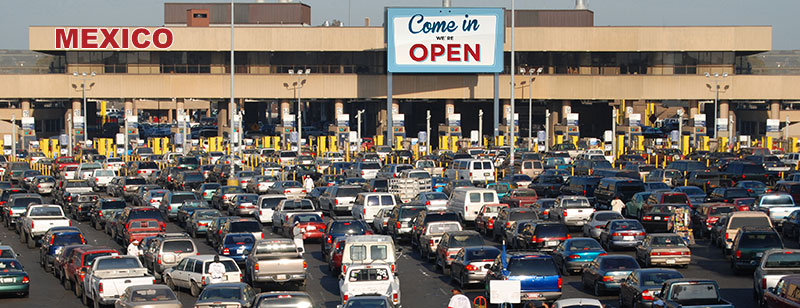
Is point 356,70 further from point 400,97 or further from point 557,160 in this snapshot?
point 557,160

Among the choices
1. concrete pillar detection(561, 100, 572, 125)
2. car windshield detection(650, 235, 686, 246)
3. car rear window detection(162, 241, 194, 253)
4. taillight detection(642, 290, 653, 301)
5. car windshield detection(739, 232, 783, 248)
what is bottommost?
taillight detection(642, 290, 653, 301)

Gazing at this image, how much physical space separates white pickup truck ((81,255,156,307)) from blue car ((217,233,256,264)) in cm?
507

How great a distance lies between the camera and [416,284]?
31.3 meters

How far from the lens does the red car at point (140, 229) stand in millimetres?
38250

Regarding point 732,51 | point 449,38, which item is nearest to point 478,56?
point 449,38

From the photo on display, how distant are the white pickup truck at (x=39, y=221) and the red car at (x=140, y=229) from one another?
364 cm

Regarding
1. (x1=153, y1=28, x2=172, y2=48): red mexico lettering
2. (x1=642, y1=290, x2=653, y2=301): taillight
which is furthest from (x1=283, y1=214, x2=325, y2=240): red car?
(x1=153, y1=28, x2=172, y2=48): red mexico lettering

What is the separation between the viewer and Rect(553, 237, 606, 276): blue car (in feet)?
104

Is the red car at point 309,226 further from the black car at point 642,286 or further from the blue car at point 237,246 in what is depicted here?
the black car at point 642,286

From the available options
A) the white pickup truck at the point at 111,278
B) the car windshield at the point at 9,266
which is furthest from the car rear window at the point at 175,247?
the car windshield at the point at 9,266

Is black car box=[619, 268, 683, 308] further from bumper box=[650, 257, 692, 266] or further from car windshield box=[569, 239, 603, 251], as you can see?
bumper box=[650, 257, 692, 266]

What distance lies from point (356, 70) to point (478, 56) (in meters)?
13.9

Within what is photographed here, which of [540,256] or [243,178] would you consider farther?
[243,178]

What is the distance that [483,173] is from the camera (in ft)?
188
